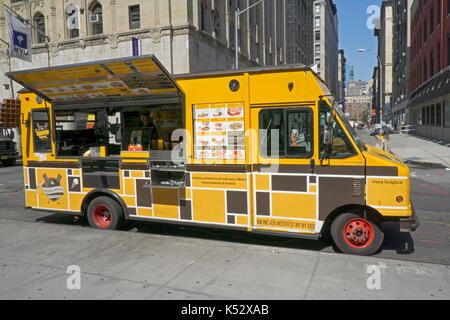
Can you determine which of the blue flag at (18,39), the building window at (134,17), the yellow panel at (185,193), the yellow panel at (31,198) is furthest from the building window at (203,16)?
the yellow panel at (185,193)

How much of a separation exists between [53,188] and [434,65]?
3309 centimetres

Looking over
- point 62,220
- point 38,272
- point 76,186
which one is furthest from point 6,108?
point 38,272

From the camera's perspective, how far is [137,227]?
790 centimetres

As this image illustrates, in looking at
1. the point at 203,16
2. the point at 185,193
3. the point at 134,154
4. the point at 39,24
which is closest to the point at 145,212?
the point at 185,193

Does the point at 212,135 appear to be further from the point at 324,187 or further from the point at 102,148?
the point at 102,148

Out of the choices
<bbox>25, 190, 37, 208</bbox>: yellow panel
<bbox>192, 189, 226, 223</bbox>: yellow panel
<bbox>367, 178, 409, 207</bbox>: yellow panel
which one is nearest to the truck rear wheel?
<bbox>25, 190, 37, 208</bbox>: yellow panel

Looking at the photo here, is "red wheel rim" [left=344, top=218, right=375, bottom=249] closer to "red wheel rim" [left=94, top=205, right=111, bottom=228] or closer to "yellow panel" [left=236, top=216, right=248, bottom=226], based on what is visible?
"yellow panel" [left=236, top=216, right=248, bottom=226]

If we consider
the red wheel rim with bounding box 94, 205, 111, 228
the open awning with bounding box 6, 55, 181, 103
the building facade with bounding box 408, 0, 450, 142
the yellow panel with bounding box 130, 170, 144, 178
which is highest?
the building facade with bounding box 408, 0, 450, 142

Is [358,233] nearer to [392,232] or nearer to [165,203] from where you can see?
[392,232]

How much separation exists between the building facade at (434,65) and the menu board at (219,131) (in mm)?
22184

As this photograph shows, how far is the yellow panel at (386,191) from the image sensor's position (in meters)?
5.29

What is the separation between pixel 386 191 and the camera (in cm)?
536

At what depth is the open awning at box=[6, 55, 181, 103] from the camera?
6.28 metres

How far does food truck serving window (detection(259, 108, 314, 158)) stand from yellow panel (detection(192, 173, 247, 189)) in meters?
0.61
